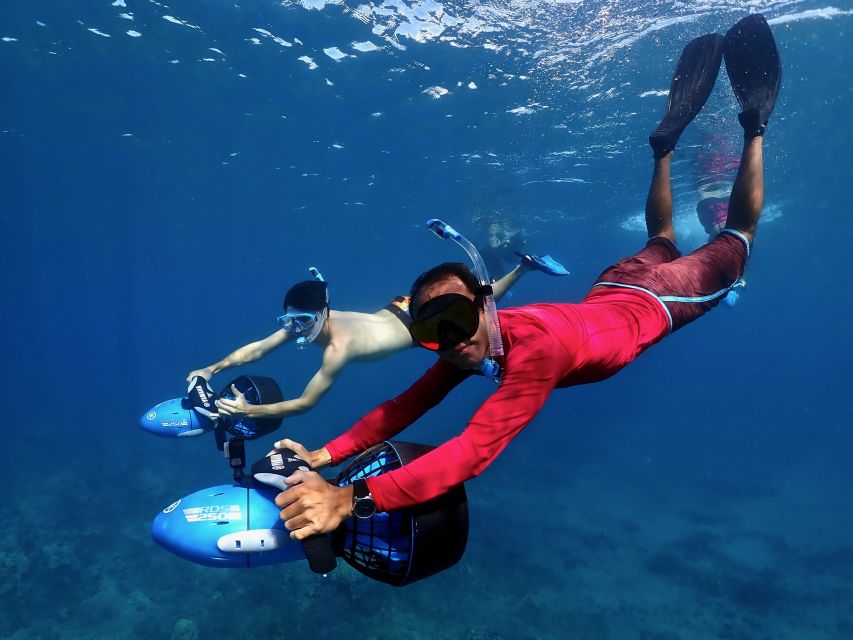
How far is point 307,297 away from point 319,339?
2.70 feet

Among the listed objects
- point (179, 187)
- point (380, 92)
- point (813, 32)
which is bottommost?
point (179, 187)

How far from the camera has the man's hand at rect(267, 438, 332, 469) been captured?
348 cm

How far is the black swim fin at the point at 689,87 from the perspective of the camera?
231 inches

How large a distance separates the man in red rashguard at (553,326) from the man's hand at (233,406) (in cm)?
230

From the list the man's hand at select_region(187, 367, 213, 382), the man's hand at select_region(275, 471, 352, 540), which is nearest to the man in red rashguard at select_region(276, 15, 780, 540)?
the man's hand at select_region(275, 471, 352, 540)

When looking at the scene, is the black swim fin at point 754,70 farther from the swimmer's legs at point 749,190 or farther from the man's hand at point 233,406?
the man's hand at point 233,406

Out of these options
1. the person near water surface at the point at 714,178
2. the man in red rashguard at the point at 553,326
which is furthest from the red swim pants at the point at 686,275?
the person near water surface at the point at 714,178

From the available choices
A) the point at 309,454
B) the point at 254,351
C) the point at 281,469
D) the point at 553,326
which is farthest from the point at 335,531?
the point at 254,351

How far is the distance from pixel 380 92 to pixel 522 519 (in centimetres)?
1658

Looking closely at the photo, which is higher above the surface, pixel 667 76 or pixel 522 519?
pixel 667 76

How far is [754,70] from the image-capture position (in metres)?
5.72

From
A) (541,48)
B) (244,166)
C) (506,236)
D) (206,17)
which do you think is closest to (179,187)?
(244,166)

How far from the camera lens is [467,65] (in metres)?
14.0

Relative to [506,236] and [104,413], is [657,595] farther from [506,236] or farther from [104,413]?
[104,413]
